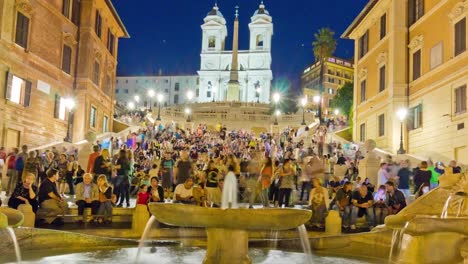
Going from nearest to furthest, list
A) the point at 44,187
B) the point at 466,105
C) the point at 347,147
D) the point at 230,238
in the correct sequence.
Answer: the point at 230,238
the point at 44,187
the point at 466,105
the point at 347,147

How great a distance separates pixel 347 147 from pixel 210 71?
72.1 m

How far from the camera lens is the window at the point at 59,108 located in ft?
96.9

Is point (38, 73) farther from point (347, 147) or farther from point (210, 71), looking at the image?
point (210, 71)

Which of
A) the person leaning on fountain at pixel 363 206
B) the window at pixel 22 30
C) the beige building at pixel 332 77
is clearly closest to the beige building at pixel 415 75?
the person leaning on fountain at pixel 363 206

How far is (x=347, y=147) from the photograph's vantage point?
3117 cm

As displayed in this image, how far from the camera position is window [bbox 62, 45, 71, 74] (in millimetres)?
31000

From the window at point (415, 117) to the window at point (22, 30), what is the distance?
2140 centimetres

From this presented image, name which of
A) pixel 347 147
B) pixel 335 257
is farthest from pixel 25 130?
pixel 335 257

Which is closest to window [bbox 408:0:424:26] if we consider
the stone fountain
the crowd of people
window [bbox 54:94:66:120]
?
the crowd of people

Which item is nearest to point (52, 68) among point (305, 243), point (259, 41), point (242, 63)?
point (305, 243)

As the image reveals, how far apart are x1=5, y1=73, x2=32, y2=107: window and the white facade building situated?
238 feet

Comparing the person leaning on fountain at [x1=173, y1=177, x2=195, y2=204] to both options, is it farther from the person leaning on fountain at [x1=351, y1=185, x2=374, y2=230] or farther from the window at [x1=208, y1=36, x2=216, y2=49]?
the window at [x1=208, y1=36, x2=216, y2=49]

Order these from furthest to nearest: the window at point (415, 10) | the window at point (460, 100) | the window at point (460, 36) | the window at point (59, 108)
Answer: the window at point (59, 108) < the window at point (415, 10) < the window at point (460, 36) < the window at point (460, 100)

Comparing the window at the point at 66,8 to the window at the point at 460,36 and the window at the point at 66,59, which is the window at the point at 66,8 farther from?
the window at the point at 460,36
